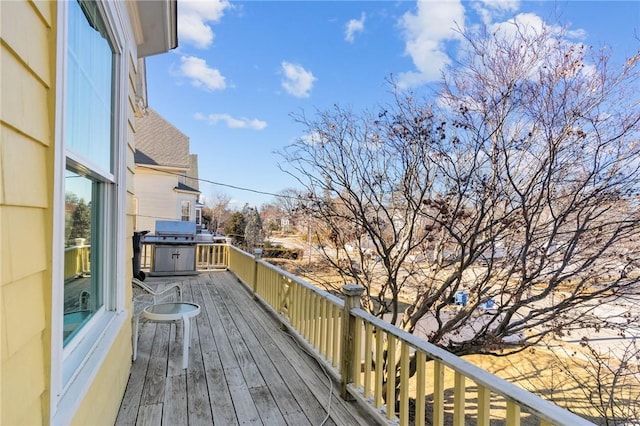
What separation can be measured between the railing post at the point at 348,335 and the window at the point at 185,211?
42.5 feet

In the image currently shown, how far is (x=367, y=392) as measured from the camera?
245 centimetres

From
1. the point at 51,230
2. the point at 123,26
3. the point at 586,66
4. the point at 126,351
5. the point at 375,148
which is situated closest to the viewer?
the point at 51,230

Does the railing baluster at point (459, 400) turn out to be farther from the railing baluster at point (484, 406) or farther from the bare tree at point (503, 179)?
the bare tree at point (503, 179)

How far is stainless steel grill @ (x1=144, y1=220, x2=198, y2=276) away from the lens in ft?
24.8

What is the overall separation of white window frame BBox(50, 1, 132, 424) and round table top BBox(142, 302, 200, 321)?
0.73 metres

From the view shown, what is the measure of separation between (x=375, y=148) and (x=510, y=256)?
2271 millimetres

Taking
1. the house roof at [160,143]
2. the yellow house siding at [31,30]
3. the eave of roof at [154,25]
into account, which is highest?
the house roof at [160,143]

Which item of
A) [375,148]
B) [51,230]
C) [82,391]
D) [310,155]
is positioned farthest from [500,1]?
[82,391]

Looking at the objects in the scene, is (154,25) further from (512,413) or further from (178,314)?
(512,413)

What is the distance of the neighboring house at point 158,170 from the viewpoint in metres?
12.6

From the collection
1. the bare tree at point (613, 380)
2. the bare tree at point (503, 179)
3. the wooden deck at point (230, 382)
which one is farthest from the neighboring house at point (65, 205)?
the bare tree at point (613, 380)

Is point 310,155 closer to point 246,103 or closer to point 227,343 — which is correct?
point 227,343

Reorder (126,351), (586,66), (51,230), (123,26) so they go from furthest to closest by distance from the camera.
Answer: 1. (586,66)
2. (126,351)
3. (123,26)
4. (51,230)

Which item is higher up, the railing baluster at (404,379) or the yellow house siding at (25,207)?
the yellow house siding at (25,207)
